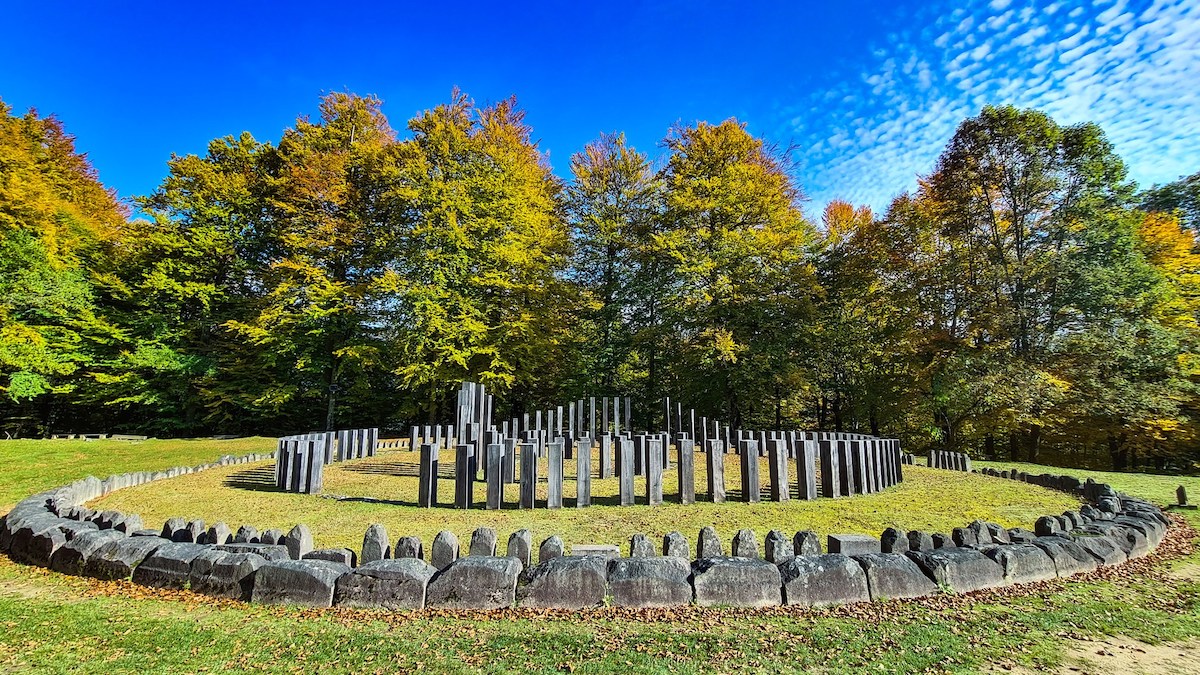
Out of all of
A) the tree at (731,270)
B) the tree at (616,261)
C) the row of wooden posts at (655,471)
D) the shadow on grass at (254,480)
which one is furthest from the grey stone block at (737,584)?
the tree at (616,261)

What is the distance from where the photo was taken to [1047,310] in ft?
56.9

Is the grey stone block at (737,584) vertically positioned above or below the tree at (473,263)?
below

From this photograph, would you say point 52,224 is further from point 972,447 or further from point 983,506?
point 972,447

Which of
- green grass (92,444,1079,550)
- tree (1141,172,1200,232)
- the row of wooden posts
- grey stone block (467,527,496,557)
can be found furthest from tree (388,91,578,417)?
tree (1141,172,1200,232)

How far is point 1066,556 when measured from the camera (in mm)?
4262

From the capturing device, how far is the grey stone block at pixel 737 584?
11.9 feet

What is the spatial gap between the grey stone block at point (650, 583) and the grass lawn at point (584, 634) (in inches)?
4.2

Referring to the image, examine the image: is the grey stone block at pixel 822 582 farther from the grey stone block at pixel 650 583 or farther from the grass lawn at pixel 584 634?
the grey stone block at pixel 650 583

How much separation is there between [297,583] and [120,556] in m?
1.86

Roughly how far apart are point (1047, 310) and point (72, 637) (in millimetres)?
22692

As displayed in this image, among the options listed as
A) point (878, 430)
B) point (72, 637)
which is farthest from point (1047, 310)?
point (72, 637)

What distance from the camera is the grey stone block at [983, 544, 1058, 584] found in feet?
13.1

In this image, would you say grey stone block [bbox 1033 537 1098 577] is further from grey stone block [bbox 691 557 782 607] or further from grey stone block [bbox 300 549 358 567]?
grey stone block [bbox 300 549 358 567]

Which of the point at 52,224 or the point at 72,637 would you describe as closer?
the point at 72,637
